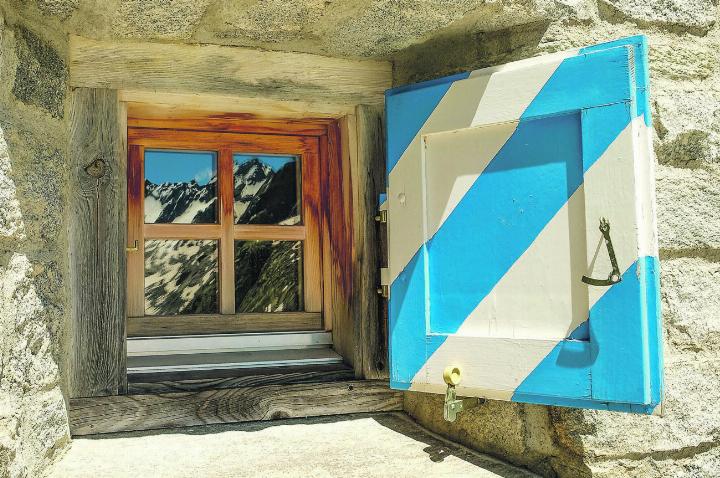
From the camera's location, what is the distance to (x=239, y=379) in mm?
2223

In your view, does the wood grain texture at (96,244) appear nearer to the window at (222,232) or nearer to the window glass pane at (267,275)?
the window at (222,232)

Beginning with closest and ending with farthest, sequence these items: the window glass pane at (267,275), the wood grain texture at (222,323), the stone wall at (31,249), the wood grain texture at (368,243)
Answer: the stone wall at (31,249)
the wood grain texture at (368,243)
the wood grain texture at (222,323)
the window glass pane at (267,275)

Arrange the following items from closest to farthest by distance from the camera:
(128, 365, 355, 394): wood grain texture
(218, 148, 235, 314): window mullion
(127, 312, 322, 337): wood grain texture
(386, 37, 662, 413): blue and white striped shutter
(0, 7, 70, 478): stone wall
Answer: (0, 7, 70, 478): stone wall → (386, 37, 662, 413): blue and white striped shutter → (128, 365, 355, 394): wood grain texture → (127, 312, 322, 337): wood grain texture → (218, 148, 235, 314): window mullion

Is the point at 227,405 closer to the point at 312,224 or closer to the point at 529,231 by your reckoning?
the point at 312,224

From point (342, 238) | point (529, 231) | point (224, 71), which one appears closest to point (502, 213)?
point (529, 231)

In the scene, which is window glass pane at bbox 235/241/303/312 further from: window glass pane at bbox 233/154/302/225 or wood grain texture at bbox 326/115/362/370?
wood grain texture at bbox 326/115/362/370

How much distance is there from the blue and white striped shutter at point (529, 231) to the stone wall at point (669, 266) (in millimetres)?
180

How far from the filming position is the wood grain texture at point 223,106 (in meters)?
2.14

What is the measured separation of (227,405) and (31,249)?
0.79 m

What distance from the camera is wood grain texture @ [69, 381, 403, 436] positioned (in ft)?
6.61

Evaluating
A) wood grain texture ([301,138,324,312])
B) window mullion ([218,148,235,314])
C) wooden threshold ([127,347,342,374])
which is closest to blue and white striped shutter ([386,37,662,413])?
wooden threshold ([127,347,342,374])

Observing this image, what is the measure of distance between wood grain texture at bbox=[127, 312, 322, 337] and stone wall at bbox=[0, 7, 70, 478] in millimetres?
733

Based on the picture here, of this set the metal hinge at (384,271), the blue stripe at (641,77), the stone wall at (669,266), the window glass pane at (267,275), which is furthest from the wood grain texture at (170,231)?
the blue stripe at (641,77)

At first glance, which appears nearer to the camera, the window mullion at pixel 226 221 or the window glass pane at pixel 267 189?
the window mullion at pixel 226 221
